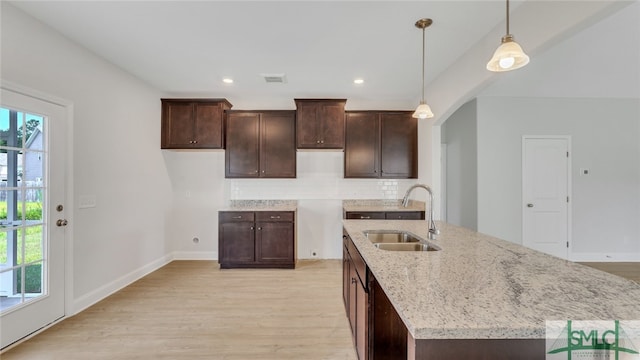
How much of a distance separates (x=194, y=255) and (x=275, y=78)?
3083mm

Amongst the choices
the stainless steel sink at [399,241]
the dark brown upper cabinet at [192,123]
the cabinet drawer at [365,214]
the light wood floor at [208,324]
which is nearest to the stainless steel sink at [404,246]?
the stainless steel sink at [399,241]

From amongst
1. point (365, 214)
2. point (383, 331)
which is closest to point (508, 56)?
point (383, 331)

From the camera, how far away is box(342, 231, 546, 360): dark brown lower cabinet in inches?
32.1

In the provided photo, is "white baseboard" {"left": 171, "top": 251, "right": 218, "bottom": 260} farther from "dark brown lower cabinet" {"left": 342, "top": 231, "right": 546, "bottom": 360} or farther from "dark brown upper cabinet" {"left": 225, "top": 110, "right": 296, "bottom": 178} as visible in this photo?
"dark brown lower cabinet" {"left": 342, "top": 231, "right": 546, "bottom": 360}

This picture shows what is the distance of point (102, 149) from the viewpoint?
2.88 meters

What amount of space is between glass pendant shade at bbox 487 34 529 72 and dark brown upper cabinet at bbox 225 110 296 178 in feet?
9.67

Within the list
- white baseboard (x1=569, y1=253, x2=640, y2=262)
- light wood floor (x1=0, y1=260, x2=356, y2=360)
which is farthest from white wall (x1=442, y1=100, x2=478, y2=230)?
light wood floor (x1=0, y1=260, x2=356, y2=360)

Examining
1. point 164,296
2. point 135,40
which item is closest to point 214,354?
point 164,296

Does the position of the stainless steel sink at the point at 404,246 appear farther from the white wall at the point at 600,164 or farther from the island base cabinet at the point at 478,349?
the white wall at the point at 600,164

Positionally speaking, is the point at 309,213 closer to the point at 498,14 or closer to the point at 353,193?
the point at 353,193

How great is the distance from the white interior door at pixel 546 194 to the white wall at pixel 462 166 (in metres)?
0.75

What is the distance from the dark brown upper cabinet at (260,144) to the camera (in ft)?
13.4

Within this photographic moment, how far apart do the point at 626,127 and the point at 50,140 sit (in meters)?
7.55

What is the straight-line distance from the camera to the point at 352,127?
413 centimetres
